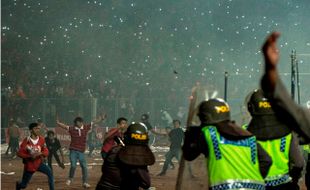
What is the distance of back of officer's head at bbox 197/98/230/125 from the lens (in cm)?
433

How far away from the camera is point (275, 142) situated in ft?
17.5

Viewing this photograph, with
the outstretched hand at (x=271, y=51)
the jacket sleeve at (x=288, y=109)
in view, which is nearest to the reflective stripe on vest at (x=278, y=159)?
the jacket sleeve at (x=288, y=109)

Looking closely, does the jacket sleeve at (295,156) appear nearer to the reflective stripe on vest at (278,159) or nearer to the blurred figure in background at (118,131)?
the reflective stripe on vest at (278,159)

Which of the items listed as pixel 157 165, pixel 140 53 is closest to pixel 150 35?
pixel 140 53

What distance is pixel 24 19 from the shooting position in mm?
37969

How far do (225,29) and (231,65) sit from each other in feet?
15.5

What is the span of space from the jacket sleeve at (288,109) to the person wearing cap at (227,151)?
59.3 inches

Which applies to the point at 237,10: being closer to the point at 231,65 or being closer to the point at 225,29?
the point at 225,29

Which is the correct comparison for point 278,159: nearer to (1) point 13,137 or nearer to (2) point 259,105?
(2) point 259,105

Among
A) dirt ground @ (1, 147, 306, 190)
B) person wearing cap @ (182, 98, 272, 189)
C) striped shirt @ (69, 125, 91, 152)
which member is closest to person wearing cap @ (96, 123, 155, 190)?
person wearing cap @ (182, 98, 272, 189)

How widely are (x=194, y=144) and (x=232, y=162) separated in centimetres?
36

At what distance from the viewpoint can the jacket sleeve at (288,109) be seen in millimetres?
2627

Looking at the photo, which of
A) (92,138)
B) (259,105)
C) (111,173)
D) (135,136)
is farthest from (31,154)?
(92,138)

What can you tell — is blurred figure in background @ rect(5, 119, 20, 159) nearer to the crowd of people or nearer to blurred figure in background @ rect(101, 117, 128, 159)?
blurred figure in background @ rect(101, 117, 128, 159)
